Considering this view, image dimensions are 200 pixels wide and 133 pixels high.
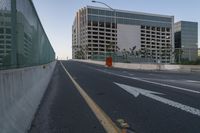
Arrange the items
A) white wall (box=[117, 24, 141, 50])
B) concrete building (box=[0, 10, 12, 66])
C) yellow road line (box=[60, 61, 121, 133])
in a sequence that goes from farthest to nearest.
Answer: white wall (box=[117, 24, 141, 50])
concrete building (box=[0, 10, 12, 66])
yellow road line (box=[60, 61, 121, 133])

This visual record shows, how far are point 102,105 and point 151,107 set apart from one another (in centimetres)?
141

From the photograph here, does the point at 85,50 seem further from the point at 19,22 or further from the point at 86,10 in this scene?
the point at 19,22

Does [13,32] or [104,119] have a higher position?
[13,32]

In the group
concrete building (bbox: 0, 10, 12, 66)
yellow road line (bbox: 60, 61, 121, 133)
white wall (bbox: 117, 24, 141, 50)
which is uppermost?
white wall (bbox: 117, 24, 141, 50)

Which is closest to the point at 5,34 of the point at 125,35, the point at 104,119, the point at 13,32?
the point at 13,32

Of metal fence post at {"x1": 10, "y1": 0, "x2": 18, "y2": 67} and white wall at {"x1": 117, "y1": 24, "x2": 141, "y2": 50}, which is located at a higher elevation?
white wall at {"x1": 117, "y1": 24, "x2": 141, "y2": 50}

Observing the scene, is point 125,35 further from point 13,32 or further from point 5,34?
point 5,34

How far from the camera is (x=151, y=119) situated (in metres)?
7.13

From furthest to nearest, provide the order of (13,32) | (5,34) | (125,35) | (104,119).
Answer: (125,35) < (13,32) < (5,34) < (104,119)

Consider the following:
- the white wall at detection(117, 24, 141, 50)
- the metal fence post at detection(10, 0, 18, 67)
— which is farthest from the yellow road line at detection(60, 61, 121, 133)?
the white wall at detection(117, 24, 141, 50)

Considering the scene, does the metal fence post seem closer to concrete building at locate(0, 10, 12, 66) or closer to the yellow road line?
concrete building at locate(0, 10, 12, 66)

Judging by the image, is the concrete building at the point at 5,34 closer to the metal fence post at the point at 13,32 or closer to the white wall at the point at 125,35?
the metal fence post at the point at 13,32

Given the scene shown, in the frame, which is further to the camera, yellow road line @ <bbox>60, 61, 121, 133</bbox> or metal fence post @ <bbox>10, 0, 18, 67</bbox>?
metal fence post @ <bbox>10, 0, 18, 67</bbox>

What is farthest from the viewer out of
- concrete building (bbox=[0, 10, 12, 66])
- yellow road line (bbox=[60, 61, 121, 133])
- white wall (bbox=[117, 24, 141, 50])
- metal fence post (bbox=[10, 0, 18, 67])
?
white wall (bbox=[117, 24, 141, 50])
